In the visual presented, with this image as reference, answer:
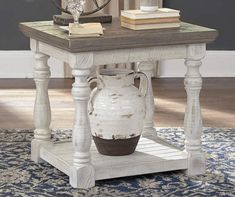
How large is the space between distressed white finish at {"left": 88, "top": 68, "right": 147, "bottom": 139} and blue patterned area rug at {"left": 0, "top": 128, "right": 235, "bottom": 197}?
218 mm

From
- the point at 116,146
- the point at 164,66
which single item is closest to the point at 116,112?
the point at 116,146

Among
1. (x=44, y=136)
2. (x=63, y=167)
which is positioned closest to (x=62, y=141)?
(x=44, y=136)

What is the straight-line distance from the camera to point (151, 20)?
337cm

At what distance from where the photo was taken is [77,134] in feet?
10.6

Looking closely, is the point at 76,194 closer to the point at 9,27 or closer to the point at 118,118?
the point at 118,118

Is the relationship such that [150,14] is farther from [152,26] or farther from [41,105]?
[41,105]

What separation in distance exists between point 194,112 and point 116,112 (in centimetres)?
35

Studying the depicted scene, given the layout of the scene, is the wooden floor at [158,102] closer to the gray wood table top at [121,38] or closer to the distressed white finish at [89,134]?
the distressed white finish at [89,134]

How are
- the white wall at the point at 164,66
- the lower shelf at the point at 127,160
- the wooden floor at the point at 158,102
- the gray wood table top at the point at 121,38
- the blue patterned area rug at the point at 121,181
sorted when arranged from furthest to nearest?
the white wall at the point at 164,66, the wooden floor at the point at 158,102, the lower shelf at the point at 127,160, the blue patterned area rug at the point at 121,181, the gray wood table top at the point at 121,38

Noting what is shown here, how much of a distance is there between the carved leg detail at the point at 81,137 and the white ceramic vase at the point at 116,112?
6.8 inches

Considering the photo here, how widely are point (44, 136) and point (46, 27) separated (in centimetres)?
55

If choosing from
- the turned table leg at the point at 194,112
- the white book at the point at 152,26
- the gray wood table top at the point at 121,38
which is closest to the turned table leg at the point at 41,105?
the gray wood table top at the point at 121,38

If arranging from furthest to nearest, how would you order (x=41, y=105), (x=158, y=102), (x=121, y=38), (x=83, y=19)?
(x=158, y=102) < (x=41, y=105) < (x=83, y=19) < (x=121, y=38)

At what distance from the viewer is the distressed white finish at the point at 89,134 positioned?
3201mm
